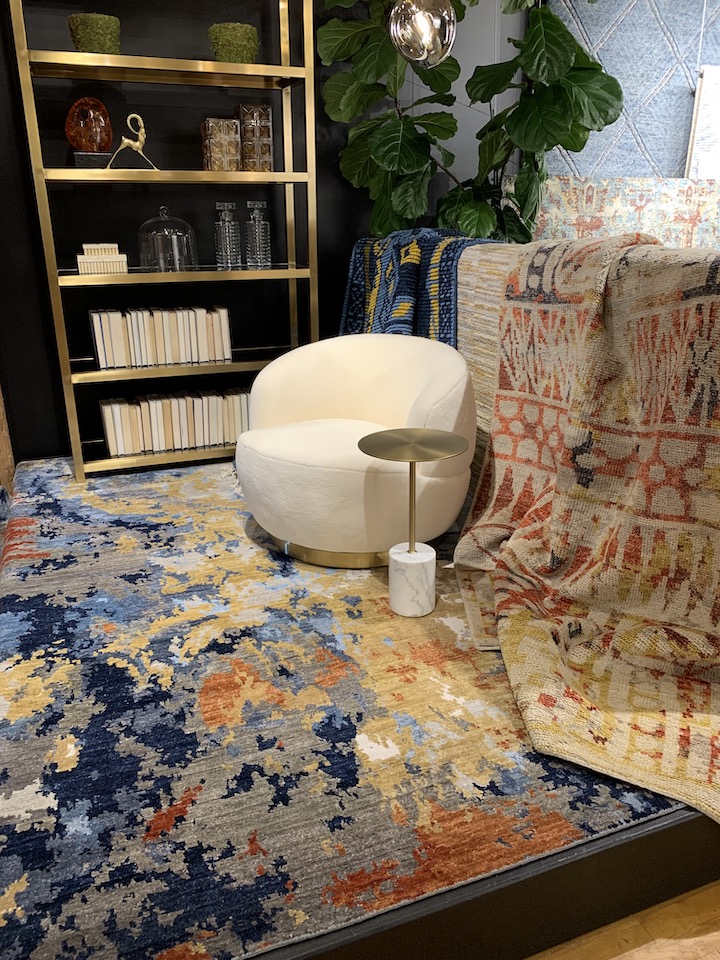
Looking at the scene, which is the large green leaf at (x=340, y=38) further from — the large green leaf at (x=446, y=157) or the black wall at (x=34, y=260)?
the large green leaf at (x=446, y=157)

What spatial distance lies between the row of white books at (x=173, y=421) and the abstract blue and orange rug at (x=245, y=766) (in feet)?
3.06

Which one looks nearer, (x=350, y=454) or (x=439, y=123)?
(x=350, y=454)

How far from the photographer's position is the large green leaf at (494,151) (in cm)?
298

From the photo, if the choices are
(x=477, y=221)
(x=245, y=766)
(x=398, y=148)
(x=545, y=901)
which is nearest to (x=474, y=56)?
(x=398, y=148)

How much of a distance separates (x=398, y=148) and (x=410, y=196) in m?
0.19

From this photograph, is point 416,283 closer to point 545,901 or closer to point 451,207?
point 451,207

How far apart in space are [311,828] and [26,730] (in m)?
0.63

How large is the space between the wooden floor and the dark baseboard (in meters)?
0.01

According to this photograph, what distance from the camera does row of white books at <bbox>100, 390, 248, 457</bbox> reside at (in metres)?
2.99

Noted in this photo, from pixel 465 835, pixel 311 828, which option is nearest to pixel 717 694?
pixel 465 835

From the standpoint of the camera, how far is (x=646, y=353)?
5.45 ft

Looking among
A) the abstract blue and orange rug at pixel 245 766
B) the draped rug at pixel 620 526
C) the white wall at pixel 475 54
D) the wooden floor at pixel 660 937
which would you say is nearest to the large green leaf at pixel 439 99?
the white wall at pixel 475 54

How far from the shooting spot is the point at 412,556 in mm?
1909

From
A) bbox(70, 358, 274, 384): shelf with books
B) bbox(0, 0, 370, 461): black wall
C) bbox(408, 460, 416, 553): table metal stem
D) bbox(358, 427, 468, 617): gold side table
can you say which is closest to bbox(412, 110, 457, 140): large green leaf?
bbox(0, 0, 370, 461): black wall
